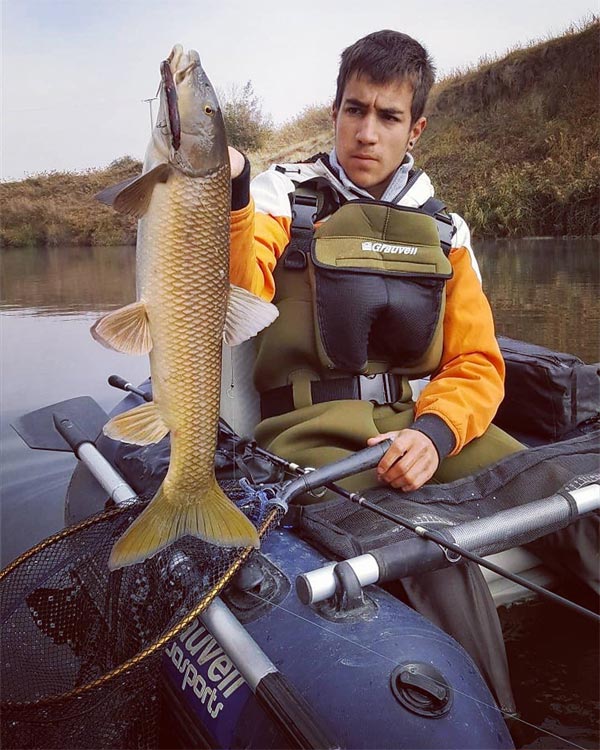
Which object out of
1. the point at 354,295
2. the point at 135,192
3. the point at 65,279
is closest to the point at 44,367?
the point at 354,295

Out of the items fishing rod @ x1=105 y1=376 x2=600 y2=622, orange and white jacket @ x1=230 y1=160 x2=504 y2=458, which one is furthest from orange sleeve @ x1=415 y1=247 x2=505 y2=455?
fishing rod @ x1=105 y1=376 x2=600 y2=622

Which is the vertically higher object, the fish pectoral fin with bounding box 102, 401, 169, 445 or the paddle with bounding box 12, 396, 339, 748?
the fish pectoral fin with bounding box 102, 401, 169, 445

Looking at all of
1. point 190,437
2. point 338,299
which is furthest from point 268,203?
point 190,437

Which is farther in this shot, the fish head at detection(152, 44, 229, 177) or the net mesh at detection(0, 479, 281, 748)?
the net mesh at detection(0, 479, 281, 748)

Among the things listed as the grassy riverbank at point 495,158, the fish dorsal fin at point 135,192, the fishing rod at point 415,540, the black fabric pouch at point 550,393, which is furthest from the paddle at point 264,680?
the grassy riverbank at point 495,158

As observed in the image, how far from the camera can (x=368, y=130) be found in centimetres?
272

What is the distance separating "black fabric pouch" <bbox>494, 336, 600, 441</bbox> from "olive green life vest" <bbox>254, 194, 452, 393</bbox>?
759mm

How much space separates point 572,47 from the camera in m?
30.0

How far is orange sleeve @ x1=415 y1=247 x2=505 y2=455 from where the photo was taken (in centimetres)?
260

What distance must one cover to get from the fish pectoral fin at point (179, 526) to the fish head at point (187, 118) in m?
0.76

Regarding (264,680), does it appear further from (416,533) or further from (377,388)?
(377,388)

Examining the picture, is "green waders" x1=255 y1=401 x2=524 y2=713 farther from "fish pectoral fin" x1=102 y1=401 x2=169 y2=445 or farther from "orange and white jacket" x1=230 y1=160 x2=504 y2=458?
"fish pectoral fin" x1=102 y1=401 x2=169 y2=445

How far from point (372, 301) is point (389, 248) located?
24 cm

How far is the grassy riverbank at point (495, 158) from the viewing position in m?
20.6
